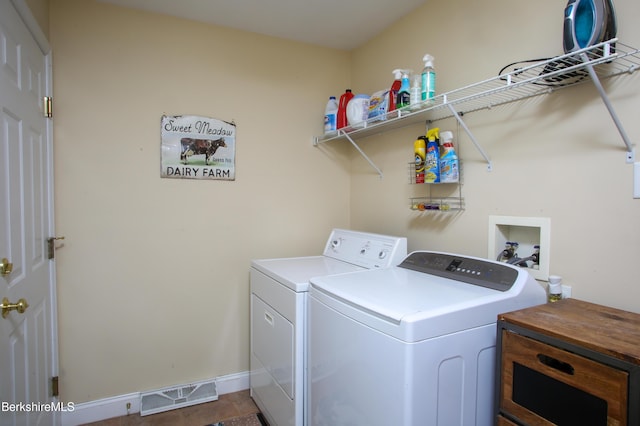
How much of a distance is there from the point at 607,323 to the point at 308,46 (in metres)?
2.41

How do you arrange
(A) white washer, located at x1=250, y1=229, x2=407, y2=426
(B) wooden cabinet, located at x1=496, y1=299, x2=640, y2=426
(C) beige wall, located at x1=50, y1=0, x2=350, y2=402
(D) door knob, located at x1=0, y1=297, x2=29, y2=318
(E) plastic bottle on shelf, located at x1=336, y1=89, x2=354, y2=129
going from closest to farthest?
(B) wooden cabinet, located at x1=496, y1=299, x2=640, y2=426 < (D) door knob, located at x1=0, y1=297, x2=29, y2=318 < (A) white washer, located at x1=250, y1=229, x2=407, y2=426 < (C) beige wall, located at x1=50, y1=0, x2=350, y2=402 < (E) plastic bottle on shelf, located at x1=336, y1=89, x2=354, y2=129

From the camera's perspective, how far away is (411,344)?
99 cm

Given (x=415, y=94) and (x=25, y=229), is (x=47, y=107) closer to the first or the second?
(x=25, y=229)

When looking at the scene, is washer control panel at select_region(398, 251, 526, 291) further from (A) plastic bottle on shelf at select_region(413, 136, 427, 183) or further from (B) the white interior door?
(B) the white interior door

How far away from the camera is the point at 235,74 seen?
234 centimetres

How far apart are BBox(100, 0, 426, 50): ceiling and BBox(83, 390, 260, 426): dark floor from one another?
8.07 feet

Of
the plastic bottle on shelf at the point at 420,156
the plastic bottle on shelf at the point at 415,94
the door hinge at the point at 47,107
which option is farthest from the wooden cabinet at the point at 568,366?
the door hinge at the point at 47,107

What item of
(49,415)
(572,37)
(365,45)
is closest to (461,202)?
(572,37)

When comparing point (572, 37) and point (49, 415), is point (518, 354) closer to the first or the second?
point (572, 37)

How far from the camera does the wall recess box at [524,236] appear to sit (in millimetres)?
1398

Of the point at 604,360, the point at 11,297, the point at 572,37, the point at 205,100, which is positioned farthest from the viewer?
the point at 205,100

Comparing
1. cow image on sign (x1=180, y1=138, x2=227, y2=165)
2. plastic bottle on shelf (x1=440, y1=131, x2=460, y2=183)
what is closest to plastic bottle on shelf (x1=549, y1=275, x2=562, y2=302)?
plastic bottle on shelf (x1=440, y1=131, x2=460, y2=183)

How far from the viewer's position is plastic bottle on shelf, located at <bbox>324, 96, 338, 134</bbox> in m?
2.41

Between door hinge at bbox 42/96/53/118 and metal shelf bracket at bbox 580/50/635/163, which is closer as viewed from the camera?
metal shelf bracket at bbox 580/50/635/163
